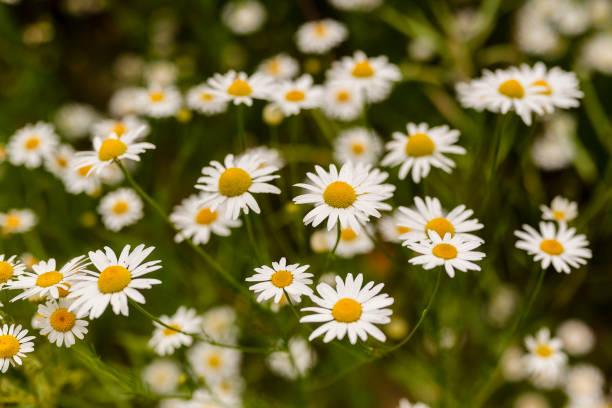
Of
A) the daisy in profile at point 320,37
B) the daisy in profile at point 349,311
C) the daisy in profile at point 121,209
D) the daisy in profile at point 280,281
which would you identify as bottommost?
the daisy in profile at point 349,311

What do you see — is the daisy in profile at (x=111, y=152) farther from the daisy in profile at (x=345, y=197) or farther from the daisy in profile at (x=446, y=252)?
the daisy in profile at (x=446, y=252)

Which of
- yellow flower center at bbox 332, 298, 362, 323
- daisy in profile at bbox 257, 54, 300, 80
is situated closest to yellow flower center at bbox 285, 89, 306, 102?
daisy in profile at bbox 257, 54, 300, 80

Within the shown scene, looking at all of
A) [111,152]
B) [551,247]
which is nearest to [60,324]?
[111,152]

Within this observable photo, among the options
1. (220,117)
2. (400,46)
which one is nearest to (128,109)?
(220,117)

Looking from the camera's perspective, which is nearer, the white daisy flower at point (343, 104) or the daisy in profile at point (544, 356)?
the daisy in profile at point (544, 356)

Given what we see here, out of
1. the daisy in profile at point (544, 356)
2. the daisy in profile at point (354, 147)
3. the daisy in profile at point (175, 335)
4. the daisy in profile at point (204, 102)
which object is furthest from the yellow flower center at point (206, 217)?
the daisy in profile at point (544, 356)

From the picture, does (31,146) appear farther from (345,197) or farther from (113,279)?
(345,197)
